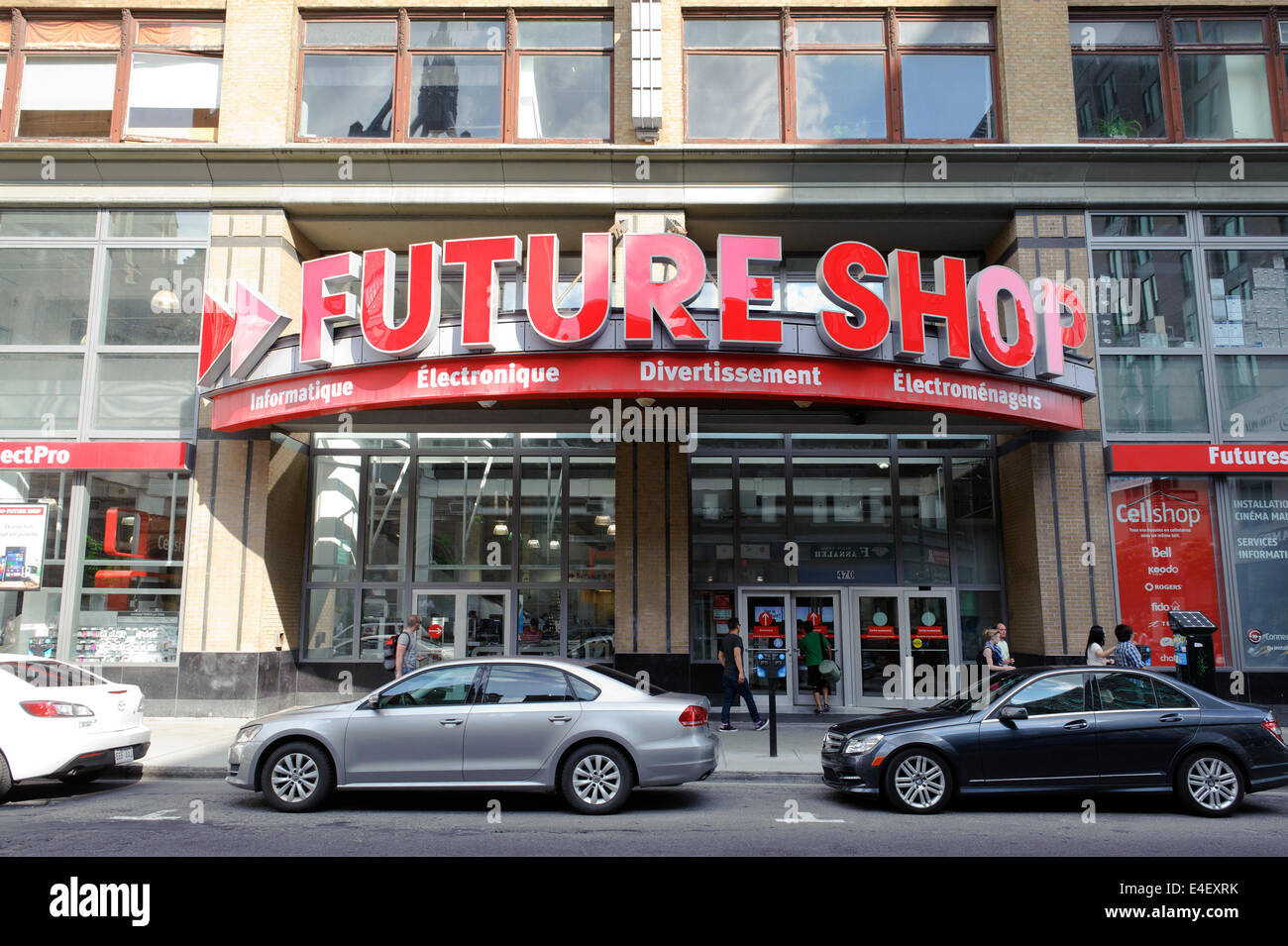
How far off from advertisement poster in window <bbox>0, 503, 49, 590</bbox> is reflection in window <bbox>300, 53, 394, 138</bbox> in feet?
27.2

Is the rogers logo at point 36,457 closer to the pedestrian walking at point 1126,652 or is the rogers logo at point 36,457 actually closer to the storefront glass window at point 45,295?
the storefront glass window at point 45,295

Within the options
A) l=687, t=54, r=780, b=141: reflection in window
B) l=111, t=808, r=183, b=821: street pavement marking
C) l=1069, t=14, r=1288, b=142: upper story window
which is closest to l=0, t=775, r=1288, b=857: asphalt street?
l=111, t=808, r=183, b=821: street pavement marking

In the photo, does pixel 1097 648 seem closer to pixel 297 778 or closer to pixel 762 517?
pixel 762 517

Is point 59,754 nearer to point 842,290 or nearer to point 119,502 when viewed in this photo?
point 119,502

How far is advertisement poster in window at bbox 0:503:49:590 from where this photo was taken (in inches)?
583

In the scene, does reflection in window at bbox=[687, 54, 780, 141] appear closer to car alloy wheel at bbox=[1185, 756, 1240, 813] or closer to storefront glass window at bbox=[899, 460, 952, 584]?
storefront glass window at bbox=[899, 460, 952, 584]

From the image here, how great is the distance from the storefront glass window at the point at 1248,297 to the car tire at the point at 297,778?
1574 cm

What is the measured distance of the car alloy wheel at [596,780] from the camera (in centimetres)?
818

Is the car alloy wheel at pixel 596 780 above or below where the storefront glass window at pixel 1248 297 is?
below

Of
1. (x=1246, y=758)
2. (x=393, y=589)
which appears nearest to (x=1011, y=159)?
(x=1246, y=758)

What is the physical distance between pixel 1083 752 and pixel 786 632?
7.91m

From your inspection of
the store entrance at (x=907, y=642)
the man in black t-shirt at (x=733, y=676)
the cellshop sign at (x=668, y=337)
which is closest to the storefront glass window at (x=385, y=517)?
the cellshop sign at (x=668, y=337)

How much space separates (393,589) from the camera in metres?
16.3

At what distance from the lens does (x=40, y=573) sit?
14898 millimetres
